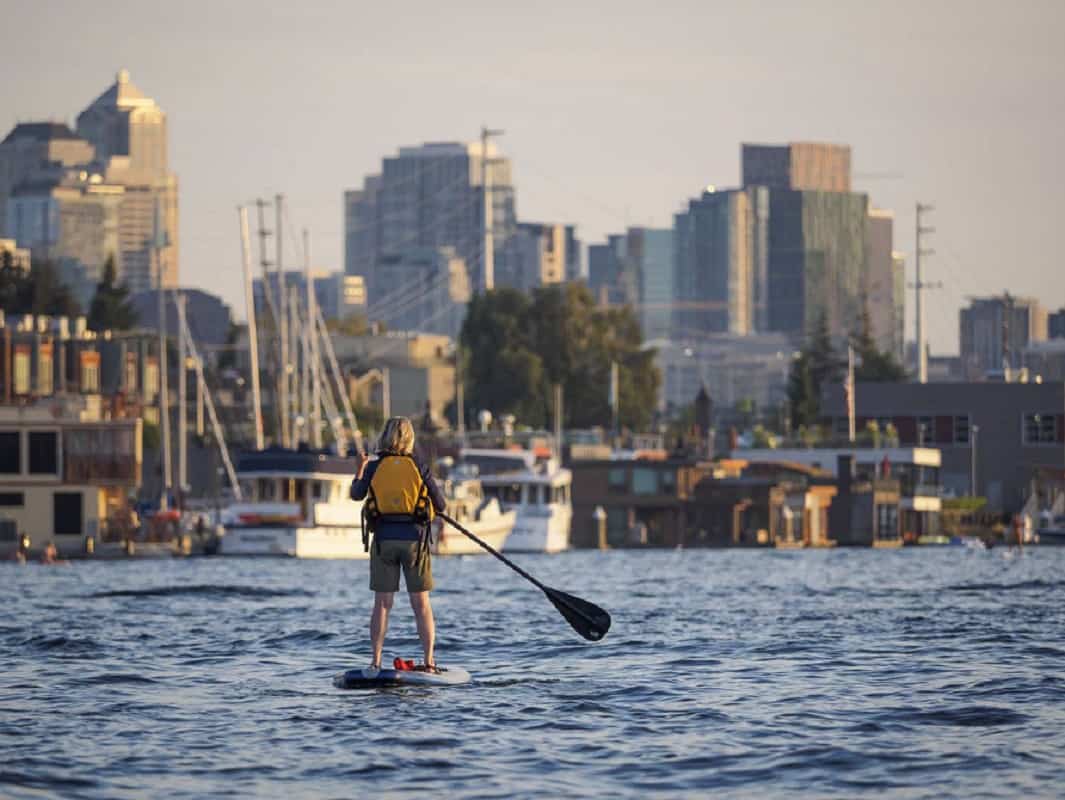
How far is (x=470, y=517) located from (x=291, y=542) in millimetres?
11773

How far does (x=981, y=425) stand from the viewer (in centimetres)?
14162

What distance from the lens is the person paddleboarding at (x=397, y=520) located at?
2288cm

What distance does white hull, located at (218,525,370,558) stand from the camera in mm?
85125

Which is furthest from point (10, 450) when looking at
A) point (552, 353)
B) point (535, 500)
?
point (552, 353)

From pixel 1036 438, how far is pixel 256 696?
12237cm

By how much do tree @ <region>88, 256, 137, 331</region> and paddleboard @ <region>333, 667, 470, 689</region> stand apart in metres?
132

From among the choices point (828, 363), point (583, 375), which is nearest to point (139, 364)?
point (583, 375)

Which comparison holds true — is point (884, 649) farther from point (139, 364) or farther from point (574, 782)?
point (139, 364)

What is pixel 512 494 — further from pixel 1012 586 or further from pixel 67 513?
pixel 1012 586

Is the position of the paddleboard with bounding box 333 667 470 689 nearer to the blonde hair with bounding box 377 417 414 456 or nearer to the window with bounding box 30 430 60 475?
the blonde hair with bounding box 377 417 414 456

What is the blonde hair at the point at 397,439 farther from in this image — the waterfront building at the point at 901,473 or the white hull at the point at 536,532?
the waterfront building at the point at 901,473

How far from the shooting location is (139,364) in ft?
445

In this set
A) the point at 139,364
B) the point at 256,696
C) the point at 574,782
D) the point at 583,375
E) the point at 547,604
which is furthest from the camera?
the point at 583,375

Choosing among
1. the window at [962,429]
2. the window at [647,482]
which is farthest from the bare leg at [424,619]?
the window at [962,429]
